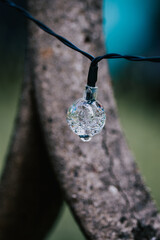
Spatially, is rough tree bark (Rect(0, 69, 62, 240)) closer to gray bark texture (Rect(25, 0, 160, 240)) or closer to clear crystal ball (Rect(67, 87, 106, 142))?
gray bark texture (Rect(25, 0, 160, 240))

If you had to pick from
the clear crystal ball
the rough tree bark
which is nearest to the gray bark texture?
the rough tree bark

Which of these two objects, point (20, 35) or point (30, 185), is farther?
point (20, 35)

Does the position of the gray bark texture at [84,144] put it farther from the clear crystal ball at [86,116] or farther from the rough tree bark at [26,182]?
the clear crystal ball at [86,116]

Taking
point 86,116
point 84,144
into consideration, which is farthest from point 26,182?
point 86,116

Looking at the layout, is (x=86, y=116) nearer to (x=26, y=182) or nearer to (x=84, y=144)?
(x=84, y=144)

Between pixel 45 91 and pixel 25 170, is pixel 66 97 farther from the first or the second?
pixel 25 170

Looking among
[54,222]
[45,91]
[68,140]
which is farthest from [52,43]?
[54,222]

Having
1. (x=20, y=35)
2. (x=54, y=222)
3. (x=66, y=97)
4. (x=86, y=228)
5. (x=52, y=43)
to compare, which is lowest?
(x=54, y=222)
